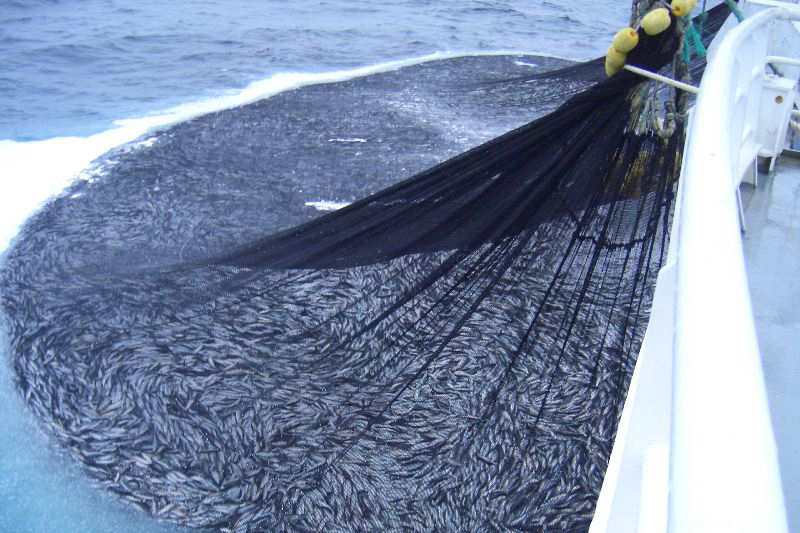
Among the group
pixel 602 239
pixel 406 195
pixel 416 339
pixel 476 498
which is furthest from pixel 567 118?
pixel 476 498

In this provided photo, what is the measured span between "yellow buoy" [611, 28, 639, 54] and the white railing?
6.63ft

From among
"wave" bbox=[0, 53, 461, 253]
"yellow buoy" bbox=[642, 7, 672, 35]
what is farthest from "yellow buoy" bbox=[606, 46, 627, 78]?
"wave" bbox=[0, 53, 461, 253]

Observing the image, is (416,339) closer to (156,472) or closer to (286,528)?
(286,528)

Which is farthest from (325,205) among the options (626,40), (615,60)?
(626,40)

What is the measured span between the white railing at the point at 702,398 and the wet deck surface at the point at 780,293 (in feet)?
2.37

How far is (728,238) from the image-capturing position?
2.85ft

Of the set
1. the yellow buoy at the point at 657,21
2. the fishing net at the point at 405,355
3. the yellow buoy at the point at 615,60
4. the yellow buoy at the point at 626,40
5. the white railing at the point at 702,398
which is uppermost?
the yellow buoy at the point at 657,21

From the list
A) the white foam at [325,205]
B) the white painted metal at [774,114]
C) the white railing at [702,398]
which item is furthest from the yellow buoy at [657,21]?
the white foam at [325,205]

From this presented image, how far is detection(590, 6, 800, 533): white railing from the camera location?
546 millimetres

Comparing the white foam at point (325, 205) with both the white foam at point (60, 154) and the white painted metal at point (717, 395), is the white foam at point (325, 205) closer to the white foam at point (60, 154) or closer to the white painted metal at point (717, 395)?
the white foam at point (60, 154)

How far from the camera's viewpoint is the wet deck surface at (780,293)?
73.7 inches

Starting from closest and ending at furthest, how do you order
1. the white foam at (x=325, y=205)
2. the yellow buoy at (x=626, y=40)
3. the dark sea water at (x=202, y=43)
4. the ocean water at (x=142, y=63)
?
the yellow buoy at (x=626, y=40) → the ocean water at (x=142, y=63) → the white foam at (x=325, y=205) → the dark sea water at (x=202, y=43)

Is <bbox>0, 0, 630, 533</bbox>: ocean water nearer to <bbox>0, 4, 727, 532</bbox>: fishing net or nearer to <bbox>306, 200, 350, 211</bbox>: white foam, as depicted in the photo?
<bbox>0, 4, 727, 532</bbox>: fishing net

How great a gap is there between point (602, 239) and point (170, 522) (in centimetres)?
237
